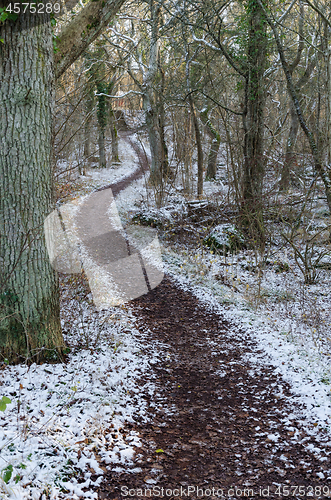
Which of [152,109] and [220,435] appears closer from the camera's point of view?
[220,435]

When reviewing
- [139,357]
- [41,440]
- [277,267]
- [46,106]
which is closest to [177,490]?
[41,440]

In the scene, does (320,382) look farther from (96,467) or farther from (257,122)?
(257,122)

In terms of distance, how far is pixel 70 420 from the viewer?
3.29 meters

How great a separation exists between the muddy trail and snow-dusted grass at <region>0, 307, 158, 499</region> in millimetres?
193

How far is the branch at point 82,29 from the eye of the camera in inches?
161

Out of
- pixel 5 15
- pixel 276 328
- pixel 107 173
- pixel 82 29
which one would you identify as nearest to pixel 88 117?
pixel 82 29

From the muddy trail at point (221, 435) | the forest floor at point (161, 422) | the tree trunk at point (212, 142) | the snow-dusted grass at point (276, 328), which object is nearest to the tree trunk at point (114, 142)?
the tree trunk at point (212, 142)

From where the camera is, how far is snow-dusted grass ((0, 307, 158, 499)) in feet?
8.61

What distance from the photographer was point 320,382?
409cm

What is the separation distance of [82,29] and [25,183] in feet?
6.61

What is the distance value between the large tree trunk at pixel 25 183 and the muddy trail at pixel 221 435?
4.91 ft

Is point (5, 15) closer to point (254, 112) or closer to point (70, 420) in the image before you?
point (70, 420)

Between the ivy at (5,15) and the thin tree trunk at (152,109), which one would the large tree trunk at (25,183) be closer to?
the ivy at (5,15)

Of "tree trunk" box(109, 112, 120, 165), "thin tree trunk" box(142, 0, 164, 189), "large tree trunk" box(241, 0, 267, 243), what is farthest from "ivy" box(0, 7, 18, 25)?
"tree trunk" box(109, 112, 120, 165)
